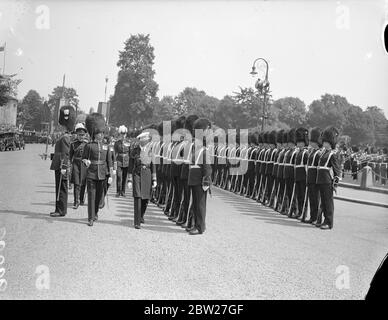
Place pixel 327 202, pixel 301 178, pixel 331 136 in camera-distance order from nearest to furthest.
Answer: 1. pixel 327 202
2. pixel 331 136
3. pixel 301 178

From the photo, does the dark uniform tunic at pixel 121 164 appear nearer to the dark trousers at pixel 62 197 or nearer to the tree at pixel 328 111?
the dark trousers at pixel 62 197

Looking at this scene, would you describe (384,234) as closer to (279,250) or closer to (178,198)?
(279,250)

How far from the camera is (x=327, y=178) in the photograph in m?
9.53

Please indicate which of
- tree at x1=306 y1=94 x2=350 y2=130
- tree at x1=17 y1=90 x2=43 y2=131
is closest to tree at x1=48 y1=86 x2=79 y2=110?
tree at x1=17 y1=90 x2=43 y2=131

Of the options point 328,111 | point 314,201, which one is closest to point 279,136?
point 314,201

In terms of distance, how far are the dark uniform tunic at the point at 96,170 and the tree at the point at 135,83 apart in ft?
69.4

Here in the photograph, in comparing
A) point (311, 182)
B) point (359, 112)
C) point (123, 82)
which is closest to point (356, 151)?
point (123, 82)

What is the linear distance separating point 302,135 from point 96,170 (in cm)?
568

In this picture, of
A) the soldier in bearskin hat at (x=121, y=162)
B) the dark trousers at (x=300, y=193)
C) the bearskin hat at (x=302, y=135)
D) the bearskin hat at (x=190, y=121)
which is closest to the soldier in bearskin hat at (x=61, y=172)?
the bearskin hat at (x=190, y=121)

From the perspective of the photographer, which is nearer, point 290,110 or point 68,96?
point 68,96

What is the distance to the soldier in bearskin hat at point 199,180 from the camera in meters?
7.91

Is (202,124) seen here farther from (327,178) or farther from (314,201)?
(314,201)

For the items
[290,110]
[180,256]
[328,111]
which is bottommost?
[180,256]
